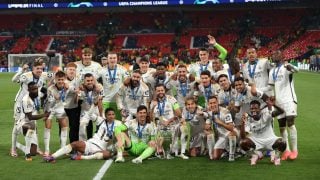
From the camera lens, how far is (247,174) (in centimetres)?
837

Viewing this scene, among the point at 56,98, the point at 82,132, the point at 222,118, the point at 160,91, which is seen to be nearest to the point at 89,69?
the point at 56,98

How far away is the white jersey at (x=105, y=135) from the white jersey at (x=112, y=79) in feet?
2.91

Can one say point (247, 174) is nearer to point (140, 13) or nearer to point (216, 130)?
point (216, 130)

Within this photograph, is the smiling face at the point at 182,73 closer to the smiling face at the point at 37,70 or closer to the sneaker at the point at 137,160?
the sneaker at the point at 137,160

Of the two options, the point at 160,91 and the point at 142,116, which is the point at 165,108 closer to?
the point at 160,91

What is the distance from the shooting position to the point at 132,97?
10297 mm

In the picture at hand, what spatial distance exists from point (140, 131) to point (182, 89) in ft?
3.95

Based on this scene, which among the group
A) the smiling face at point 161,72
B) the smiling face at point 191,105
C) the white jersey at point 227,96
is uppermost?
the smiling face at point 161,72

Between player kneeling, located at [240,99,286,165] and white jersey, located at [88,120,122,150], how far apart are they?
2171mm

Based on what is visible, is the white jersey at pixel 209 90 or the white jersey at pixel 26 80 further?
the white jersey at pixel 26 80

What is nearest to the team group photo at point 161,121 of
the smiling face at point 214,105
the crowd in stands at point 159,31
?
the smiling face at point 214,105

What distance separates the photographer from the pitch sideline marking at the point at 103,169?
8.20 m

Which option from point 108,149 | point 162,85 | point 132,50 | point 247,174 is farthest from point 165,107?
point 132,50

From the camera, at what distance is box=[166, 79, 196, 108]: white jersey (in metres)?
10.4
